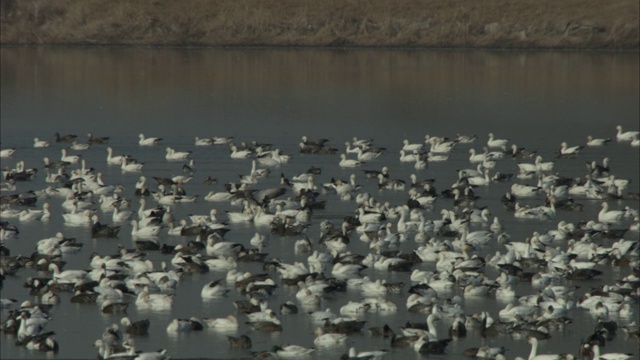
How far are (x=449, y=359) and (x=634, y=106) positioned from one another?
33.8 meters

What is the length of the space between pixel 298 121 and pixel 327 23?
31.2 meters

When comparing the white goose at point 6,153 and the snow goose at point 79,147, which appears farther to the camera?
the snow goose at point 79,147

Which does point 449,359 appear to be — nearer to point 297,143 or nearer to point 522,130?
point 297,143

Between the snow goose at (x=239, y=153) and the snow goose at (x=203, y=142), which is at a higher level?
the snow goose at (x=239, y=153)

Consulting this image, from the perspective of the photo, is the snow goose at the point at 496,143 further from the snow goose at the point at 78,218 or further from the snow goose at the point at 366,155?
the snow goose at the point at 78,218

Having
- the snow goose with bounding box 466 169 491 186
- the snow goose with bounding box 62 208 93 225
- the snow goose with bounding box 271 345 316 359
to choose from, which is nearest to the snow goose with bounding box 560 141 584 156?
the snow goose with bounding box 466 169 491 186

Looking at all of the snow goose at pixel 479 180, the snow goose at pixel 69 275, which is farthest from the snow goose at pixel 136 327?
the snow goose at pixel 479 180

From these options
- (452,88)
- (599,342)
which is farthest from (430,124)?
(599,342)

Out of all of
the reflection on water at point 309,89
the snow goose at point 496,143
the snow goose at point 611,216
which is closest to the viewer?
the snow goose at point 611,216

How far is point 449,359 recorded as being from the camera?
1759cm

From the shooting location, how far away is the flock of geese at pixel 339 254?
18.7 meters

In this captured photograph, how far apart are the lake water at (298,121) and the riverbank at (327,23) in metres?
1.82

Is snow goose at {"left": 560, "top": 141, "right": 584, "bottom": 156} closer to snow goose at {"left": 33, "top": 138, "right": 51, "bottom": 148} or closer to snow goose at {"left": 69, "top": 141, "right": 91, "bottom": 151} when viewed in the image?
snow goose at {"left": 69, "top": 141, "right": 91, "bottom": 151}

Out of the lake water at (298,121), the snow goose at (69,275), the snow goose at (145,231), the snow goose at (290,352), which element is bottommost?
the lake water at (298,121)
